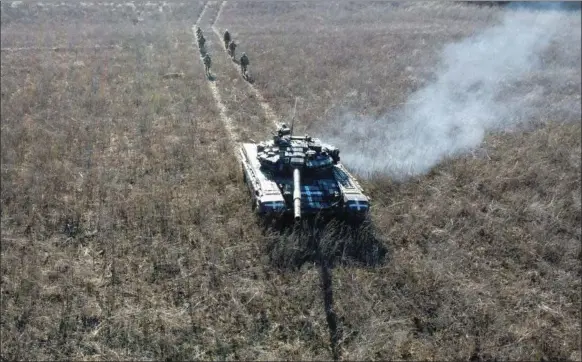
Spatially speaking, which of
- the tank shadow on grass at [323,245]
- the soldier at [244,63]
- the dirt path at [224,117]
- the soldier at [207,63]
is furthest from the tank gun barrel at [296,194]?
the soldier at [207,63]

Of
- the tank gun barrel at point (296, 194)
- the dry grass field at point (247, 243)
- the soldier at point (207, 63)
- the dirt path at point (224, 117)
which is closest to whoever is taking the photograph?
the dry grass field at point (247, 243)

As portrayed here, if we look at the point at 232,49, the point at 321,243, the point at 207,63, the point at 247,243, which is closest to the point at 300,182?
the point at 321,243

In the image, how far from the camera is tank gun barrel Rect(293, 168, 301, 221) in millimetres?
9774

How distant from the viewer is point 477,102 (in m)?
20.0

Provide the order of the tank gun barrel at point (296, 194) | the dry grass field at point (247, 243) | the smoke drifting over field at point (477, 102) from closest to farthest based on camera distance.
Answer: the dry grass field at point (247, 243), the tank gun barrel at point (296, 194), the smoke drifting over field at point (477, 102)

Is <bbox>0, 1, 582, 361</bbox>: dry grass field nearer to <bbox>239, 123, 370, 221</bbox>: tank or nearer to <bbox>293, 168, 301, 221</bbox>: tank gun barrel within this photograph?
<bbox>239, 123, 370, 221</bbox>: tank

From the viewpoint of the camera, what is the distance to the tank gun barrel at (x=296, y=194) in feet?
32.1

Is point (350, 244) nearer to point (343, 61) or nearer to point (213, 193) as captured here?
point (213, 193)

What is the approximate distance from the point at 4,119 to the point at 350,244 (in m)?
14.0

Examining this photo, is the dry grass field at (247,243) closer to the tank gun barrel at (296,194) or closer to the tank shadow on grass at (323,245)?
the tank shadow on grass at (323,245)

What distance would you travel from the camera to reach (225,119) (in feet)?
62.2

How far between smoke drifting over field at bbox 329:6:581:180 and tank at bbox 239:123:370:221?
2.59m

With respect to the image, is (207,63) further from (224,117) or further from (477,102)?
(477,102)

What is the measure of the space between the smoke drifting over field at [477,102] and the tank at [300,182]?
2592 millimetres
